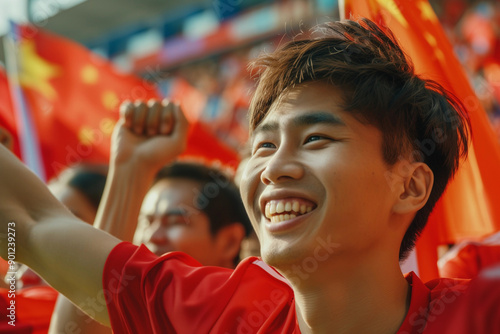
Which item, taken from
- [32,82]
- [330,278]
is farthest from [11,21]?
[330,278]

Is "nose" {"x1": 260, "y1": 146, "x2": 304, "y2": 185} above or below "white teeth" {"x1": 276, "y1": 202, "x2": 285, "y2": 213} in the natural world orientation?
above

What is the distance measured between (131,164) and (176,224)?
0.65m

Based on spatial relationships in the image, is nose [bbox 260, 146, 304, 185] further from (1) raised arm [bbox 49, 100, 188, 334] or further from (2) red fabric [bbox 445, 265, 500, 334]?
(1) raised arm [bbox 49, 100, 188, 334]

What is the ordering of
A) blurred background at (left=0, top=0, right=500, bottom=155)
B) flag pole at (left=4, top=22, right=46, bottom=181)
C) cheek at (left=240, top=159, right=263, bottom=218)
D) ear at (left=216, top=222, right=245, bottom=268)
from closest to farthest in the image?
cheek at (left=240, top=159, right=263, bottom=218) < ear at (left=216, top=222, right=245, bottom=268) < flag pole at (left=4, top=22, right=46, bottom=181) < blurred background at (left=0, top=0, right=500, bottom=155)

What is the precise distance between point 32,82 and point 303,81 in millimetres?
2416

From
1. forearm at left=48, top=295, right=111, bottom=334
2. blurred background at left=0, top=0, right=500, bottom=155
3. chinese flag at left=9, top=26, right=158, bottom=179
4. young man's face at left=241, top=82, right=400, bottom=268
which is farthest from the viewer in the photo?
blurred background at left=0, top=0, right=500, bottom=155


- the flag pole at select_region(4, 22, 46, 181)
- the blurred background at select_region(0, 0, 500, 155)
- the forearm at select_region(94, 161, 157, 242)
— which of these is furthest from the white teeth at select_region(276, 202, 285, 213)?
the blurred background at select_region(0, 0, 500, 155)

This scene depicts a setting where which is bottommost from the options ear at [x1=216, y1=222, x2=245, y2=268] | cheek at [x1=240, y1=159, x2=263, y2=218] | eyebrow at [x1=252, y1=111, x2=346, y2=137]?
ear at [x1=216, y1=222, x2=245, y2=268]

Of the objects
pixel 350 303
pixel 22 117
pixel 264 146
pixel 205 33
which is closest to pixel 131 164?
pixel 264 146

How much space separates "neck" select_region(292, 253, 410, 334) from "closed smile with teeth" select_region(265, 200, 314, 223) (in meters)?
0.11

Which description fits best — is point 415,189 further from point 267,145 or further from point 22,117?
point 22,117

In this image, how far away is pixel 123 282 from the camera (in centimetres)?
129

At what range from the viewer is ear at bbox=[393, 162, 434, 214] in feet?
4.10

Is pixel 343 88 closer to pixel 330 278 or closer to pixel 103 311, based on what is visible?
pixel 330 278
